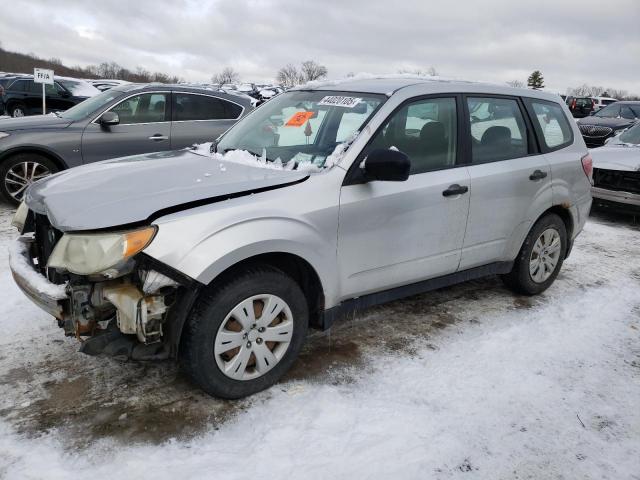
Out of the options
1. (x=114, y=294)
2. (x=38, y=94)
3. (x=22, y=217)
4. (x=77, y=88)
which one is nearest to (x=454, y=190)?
(x=114, y=294)

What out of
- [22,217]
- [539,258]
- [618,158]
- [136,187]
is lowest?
[539,258]

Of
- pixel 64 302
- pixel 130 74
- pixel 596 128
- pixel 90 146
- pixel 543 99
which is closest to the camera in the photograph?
pixel 64 302

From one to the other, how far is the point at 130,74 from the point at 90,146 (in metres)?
77.2

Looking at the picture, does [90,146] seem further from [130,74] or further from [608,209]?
[130,74]

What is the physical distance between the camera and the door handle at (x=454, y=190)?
3.50m

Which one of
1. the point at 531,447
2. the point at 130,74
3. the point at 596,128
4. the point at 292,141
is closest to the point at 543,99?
the point at 292,141

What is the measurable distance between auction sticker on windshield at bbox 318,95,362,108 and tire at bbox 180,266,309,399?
1.30 metres

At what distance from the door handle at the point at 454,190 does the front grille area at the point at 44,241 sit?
2.36 meters

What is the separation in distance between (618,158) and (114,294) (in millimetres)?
7471

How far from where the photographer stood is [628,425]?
9.46 ft

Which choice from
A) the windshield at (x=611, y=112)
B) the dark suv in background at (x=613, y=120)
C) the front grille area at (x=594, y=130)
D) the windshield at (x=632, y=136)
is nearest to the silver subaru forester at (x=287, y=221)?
the windshield at (x=632, y=136)

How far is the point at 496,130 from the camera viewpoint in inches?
157

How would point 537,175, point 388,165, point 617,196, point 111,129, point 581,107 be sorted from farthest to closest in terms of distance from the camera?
1. point 581,107
2. point 617,196
3. point 111,129
4. point 537,175
5. point 388,165

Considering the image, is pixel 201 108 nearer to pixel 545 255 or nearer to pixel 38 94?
pixel 545 255
